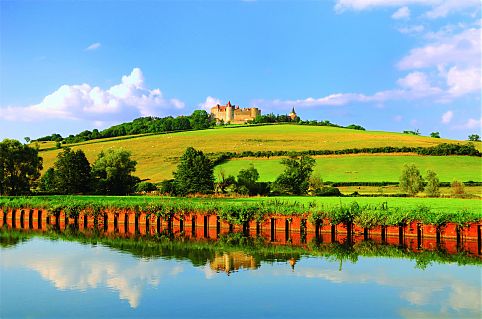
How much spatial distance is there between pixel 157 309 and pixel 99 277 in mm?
5370

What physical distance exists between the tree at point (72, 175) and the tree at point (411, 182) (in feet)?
131

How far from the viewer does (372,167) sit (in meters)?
92.8

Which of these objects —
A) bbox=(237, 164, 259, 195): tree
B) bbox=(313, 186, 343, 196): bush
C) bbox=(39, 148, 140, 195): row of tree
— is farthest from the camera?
bbox=(39, 148, 140, 195): row of tree

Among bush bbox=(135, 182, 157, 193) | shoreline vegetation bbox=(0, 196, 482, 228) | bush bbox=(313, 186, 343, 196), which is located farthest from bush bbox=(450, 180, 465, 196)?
bush bbox=(135, 182, 157, 193)

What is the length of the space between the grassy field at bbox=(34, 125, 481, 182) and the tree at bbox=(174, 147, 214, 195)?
29.7 meters

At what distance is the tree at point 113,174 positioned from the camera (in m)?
73.6

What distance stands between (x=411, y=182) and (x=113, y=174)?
125ft

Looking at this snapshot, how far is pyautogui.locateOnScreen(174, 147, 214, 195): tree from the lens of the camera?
204 ft

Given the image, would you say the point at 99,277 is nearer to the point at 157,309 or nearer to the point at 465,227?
the point at 157,309

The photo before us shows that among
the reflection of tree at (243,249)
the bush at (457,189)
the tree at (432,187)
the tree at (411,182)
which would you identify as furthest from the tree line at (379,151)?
the reflection of tree at (243,249)

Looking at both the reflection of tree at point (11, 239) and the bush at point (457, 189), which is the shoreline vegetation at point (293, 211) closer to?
the reflection of tree at point (11, 239)

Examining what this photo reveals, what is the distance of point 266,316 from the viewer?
16781mm

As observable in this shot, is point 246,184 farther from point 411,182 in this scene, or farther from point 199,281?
point 199,281

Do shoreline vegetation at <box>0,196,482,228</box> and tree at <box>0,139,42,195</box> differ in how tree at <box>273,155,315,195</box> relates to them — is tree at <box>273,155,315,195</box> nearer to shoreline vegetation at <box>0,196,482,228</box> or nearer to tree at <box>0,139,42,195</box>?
shoreline vegetation at <box>0,196,482,228</box>
